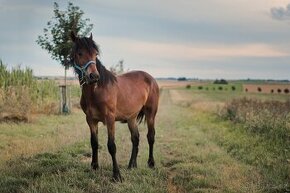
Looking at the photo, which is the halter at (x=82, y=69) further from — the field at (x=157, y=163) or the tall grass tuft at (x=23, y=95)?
the tall grass tuft at (x=23, y=95)

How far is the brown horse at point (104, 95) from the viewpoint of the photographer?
7930mm

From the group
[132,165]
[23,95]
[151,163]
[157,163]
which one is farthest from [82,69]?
[23,95]

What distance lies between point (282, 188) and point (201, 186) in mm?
1393

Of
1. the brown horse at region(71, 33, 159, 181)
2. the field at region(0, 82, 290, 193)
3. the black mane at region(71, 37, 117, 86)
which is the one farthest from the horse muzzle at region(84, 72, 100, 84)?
the field at region(0, 82, 290, 193)

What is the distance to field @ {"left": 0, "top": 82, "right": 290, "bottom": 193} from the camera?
24.5 feet

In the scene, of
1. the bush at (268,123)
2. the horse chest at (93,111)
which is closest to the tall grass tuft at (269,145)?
the bush at (268,123)

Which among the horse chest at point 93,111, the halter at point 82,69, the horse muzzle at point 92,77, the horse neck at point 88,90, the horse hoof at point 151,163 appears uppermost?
the halter at point 82,69

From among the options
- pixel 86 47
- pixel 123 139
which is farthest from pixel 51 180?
pixel 123 139

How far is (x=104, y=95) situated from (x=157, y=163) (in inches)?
102

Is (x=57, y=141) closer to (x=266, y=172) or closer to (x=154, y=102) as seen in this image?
(x=154, y=102)

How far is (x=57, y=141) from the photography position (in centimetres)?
1280

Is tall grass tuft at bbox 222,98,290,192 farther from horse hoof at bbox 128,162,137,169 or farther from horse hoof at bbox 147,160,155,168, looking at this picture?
horse hoof at bbox 128,162,137,169

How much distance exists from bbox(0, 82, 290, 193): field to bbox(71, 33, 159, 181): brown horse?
0.64 metres

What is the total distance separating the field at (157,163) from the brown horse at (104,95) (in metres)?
0.64
